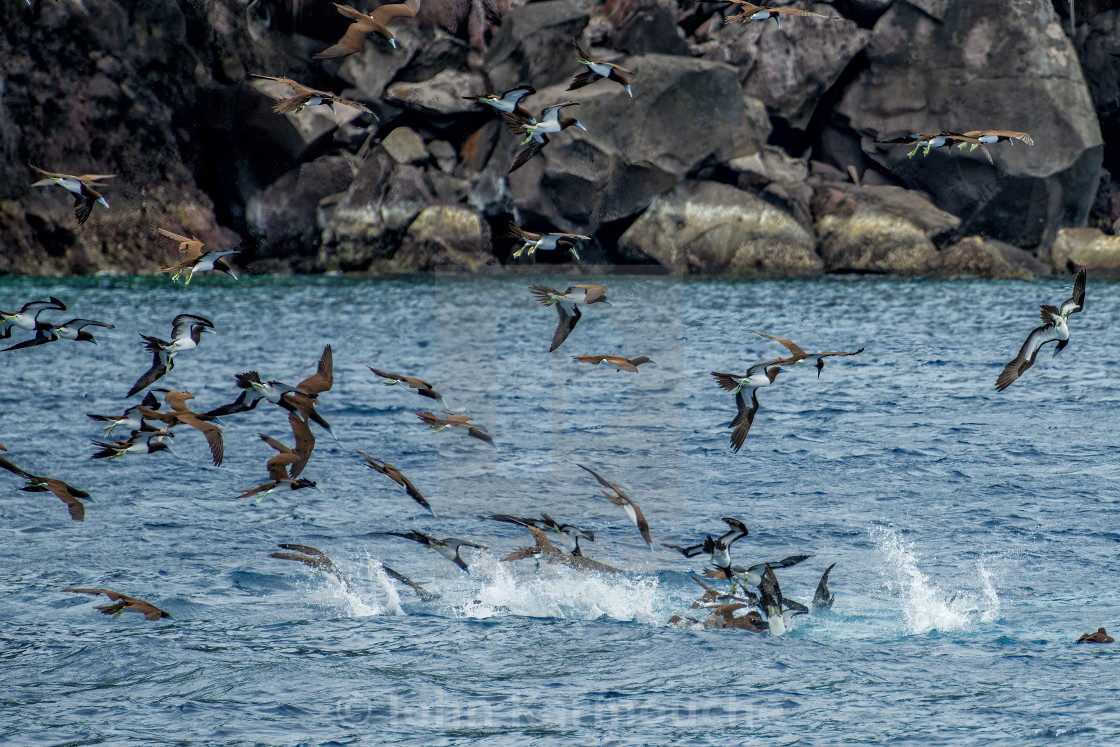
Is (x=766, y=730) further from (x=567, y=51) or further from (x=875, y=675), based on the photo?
(x=567, y=51)

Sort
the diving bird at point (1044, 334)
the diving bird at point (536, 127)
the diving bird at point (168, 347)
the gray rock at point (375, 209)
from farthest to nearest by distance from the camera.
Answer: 1. the gray rock at point (375, 209)
2. the diving bird at point (536, 127)
3. the diving bird at point (168, 347)
4. the diving bird at point (1044, 334)

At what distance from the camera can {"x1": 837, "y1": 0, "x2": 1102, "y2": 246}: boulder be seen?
45.9 metres

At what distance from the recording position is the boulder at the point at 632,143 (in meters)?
44.8

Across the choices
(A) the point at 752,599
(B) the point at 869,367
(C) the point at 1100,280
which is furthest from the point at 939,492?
(C) the point at 1100,280

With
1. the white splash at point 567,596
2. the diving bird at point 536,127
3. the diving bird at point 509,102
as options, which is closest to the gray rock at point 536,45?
the diving bird at point 509,102

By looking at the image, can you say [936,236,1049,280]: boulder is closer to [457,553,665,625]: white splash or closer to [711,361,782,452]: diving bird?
[457,553,665,625]: white splash

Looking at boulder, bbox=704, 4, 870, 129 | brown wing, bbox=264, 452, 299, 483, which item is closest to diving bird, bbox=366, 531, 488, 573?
brown wing, bbox=264, 452, 299, 483

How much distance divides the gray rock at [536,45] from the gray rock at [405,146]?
4066 mm

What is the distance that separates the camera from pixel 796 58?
48.0m

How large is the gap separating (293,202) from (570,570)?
122 ft

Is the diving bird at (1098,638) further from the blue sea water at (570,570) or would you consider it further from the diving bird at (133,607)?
the diving bird at (133,607)

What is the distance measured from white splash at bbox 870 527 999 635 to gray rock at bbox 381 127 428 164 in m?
36.4

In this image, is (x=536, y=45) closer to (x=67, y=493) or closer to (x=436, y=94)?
(x=436, y=94)

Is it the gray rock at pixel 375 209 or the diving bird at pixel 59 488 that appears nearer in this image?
the diving bird at pixel 59 488
